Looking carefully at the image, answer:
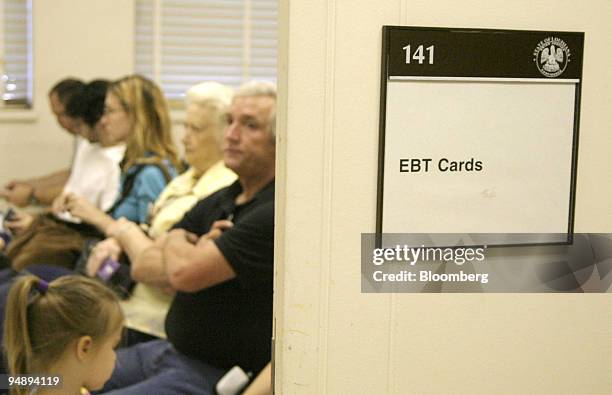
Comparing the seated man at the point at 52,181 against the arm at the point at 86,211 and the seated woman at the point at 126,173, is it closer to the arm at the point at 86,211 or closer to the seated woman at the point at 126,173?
the seated woman at the point at 126,173

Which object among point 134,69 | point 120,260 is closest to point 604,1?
point 120,260

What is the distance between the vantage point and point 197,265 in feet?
7.77

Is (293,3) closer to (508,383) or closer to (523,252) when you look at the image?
(523,252)

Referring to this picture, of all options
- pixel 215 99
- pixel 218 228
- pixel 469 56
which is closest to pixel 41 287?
pixel 218 228

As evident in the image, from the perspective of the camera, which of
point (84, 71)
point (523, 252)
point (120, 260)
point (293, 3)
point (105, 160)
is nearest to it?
point (293, 3)

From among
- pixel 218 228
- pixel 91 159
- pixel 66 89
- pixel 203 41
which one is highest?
pixel 203 41

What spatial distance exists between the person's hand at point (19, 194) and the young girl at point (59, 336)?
2676 mm

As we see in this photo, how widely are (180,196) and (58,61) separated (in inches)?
89.3

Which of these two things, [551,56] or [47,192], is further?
[47,192]

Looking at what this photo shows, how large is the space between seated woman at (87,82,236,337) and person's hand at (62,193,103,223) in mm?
230

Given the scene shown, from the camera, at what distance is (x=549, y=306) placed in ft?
4.45

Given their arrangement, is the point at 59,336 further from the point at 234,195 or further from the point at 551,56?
the point at 551,56

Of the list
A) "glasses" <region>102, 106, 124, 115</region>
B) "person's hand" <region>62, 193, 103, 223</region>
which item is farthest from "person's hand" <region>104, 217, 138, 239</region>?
"glasses" <region>102, 106, 124, 115</region>

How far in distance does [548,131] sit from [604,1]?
0.23 m
